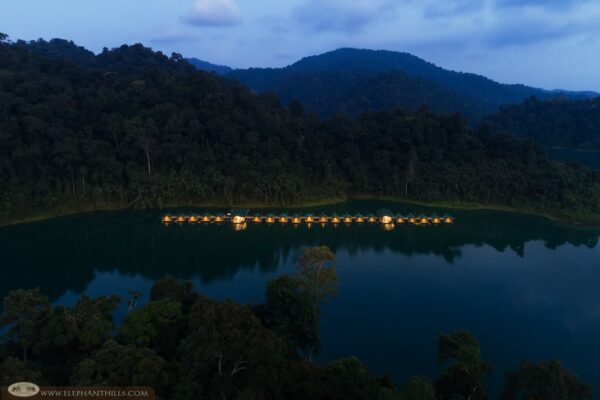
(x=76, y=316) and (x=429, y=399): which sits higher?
(x=76, y=316)

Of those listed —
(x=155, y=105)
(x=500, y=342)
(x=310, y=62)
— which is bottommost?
(x=500, y=342)

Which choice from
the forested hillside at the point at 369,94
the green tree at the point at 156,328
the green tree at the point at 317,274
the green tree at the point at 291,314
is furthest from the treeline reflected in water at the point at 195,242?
the forested hillside at the point at 369,94

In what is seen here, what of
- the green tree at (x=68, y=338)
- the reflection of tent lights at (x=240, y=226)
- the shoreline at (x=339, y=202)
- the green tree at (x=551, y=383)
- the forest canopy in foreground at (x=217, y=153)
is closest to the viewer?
the green tree at (x=551, y=383)

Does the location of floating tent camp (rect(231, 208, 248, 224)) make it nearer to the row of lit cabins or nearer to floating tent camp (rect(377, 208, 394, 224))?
the row of lit cabins

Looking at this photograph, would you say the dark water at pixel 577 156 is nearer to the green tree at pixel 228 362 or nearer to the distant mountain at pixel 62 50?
the green tree at pixel 228 362

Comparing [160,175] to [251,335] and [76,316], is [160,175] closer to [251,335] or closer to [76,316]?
[76,316]

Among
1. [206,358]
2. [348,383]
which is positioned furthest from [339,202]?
[206,358]

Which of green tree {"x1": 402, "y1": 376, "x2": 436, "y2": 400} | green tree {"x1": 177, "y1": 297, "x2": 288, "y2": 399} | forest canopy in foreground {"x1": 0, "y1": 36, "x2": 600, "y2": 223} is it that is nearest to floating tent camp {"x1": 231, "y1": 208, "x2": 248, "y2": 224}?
forest canopy in foreground {"x1": 0, "y1": 36, "x2": 600, "y2": 223}

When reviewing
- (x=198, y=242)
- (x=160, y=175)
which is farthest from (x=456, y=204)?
(x=160, y=175)
